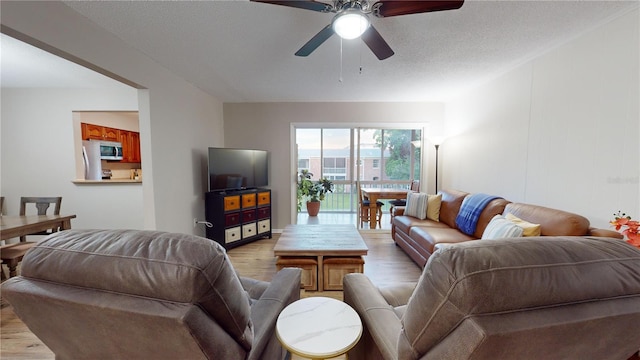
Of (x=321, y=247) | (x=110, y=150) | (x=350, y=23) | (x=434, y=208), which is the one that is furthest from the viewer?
(x=110, y=150)

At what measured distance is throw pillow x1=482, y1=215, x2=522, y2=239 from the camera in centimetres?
194

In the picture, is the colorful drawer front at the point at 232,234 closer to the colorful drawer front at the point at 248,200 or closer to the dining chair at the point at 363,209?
the colorful drawer front at the point at 248,200

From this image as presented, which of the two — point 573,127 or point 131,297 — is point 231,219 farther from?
point 573,127

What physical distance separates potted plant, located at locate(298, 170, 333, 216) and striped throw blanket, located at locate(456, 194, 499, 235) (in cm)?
296

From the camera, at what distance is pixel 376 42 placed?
179cm

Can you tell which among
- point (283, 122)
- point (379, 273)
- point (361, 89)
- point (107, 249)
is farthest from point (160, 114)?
point (379, 273)

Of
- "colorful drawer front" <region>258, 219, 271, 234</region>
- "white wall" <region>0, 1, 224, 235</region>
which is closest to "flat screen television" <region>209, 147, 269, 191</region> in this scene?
"white wall" <region>0, 1, 224, 235</region>

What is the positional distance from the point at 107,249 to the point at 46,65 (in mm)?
3348

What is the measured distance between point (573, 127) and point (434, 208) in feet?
5.51

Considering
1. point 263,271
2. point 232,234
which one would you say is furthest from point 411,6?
point 232,234

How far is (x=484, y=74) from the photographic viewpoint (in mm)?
2973

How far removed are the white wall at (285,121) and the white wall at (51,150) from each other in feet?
5.18

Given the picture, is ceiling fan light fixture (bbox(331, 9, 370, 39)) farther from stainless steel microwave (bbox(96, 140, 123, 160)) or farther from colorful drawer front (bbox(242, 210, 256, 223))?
stainless steel microwave (bbox(96, 140, 123, 160))

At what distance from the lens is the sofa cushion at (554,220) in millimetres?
1798
